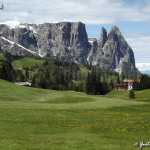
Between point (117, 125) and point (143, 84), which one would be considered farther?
point (143, 84)

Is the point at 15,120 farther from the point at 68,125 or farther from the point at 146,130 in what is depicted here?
the point at 146,130

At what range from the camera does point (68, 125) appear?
32.2m

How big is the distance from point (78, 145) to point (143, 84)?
179 metres

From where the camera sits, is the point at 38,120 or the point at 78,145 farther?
the point at 38,120

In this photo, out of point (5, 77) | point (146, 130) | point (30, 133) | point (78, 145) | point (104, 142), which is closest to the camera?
point (78, 145)

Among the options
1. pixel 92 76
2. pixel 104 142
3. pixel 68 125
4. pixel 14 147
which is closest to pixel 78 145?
pixel 104 142

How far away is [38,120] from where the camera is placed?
34.0 m

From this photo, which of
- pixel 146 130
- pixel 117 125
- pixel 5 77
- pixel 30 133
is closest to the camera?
pixel 30 133

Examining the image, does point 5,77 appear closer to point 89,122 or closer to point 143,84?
point 143,84

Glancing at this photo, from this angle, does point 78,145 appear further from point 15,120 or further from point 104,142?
point 15,120

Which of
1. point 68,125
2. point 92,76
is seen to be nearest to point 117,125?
point 68,125

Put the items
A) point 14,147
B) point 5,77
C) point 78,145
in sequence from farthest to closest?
point 5,77 → point 78,145 → point 14,147

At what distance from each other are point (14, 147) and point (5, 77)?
176307 millimetres

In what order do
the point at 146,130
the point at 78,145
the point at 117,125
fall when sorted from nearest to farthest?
1. the point at 78,145
2. the point at 146,130
3. the point at 117,125
